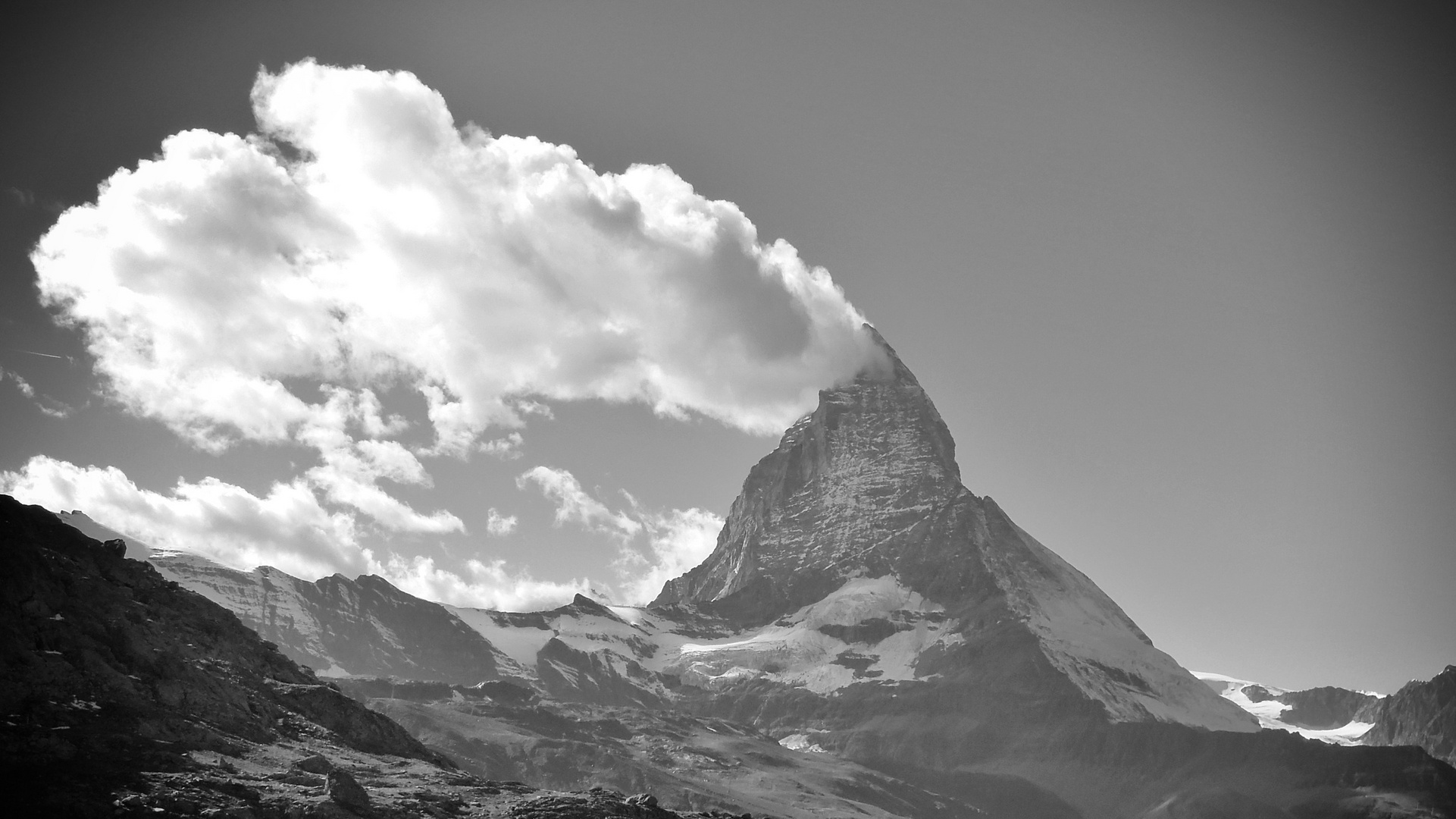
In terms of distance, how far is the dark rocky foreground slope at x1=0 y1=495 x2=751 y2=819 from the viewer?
12038 cm

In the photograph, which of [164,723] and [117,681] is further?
[117,681]

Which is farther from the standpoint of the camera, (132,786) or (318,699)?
(318,699)

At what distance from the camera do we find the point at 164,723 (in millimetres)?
136750

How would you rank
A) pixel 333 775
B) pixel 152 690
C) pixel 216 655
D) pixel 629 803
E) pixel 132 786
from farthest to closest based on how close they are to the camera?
pixel 216 655 → pixel 629 803 → pixel 152 690 → pixel 333 775 → pixel 132 786

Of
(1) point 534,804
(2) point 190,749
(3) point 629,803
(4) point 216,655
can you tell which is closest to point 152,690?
(2) point 190,749

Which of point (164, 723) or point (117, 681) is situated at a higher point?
point (117, 681)

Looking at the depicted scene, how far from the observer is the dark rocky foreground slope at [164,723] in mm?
120375

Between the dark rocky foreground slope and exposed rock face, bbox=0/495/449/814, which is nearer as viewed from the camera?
the dark rocky foreground slope

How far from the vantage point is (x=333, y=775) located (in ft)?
436

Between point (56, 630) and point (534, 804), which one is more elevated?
point (56, 630)

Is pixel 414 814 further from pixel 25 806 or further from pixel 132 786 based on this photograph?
pixel 25 806

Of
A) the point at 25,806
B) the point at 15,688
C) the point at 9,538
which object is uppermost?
the point at 9,538

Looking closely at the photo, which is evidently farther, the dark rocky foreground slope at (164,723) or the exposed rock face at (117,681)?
the exposed rock face at (117,681)

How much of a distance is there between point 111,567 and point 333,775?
171 feet
